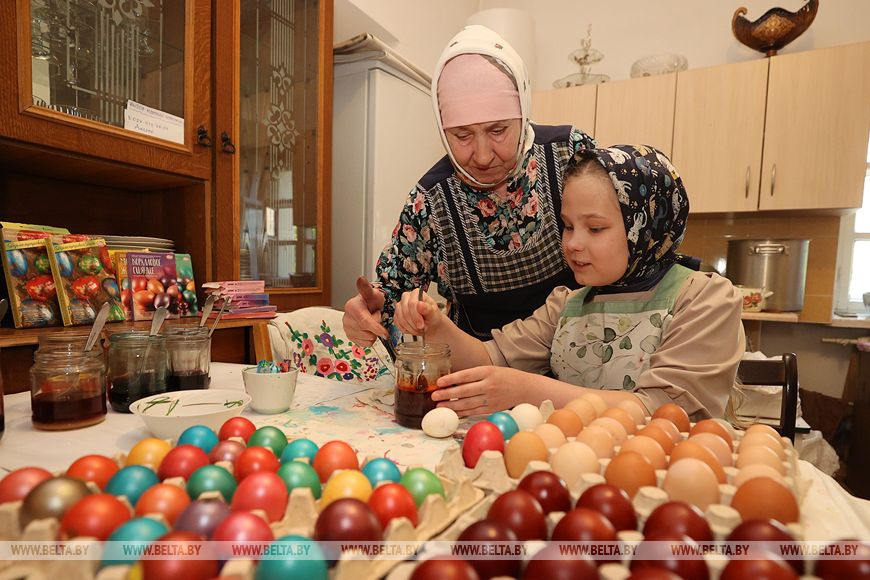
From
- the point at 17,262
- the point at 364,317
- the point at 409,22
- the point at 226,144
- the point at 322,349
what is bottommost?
the point at 322,349

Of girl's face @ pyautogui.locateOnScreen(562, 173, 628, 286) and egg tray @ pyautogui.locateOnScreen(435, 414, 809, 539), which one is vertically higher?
girl's face @ pyautogui.locateOnScreen(562, 173, 628, 286)

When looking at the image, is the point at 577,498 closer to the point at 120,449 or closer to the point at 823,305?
the point at 120,449

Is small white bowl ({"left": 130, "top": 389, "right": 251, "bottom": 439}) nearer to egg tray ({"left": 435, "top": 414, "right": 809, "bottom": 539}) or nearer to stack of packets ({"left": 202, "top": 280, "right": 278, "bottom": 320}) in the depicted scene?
egg tray ({"left": 435, "top": 414, "right": 809, "bottom": 539})

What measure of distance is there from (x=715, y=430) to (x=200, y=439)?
2.59 ft

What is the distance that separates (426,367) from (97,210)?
1.83 metres

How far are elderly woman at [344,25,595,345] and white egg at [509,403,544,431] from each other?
54cm

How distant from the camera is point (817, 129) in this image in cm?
291

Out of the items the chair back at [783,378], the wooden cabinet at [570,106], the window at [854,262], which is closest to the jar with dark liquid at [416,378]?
the chair back at [783,378]

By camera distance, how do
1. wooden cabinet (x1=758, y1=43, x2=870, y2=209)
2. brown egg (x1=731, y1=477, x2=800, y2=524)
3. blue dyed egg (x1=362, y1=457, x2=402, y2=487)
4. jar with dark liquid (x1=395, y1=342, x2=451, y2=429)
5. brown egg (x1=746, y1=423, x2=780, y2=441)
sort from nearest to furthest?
1. brown egg (x1=731, y1=477, x2=800, y2=524)
2. blue dyed egg (x1=362, y1=457, x2=402, y2=487)
3. brown egg (x1=746, y1=423, x2=780, y2=441)
4. jar with dark liquid (x1=395, y1=342, x2=451, y2=429)
5. wooden cabinet (x1=758, y1=43, x2=870, y2=209)

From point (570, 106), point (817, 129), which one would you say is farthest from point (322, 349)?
point (817, 129)

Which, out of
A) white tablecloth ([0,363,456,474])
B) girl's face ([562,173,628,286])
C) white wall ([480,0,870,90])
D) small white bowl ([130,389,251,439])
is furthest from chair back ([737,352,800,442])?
white wall ([480,0,870,90])

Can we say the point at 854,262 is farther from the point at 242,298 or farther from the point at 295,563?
the point at 295,563

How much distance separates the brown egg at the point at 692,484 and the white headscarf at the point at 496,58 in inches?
38.1

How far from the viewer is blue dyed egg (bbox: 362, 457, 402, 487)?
629 millimetres
